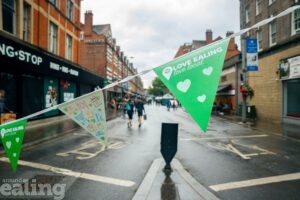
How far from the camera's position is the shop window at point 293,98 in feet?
63.1

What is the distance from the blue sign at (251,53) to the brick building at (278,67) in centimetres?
237

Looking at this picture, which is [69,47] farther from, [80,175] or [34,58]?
[80,175]

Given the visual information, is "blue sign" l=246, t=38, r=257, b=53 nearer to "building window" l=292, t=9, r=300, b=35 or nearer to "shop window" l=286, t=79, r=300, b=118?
"building window" l=292, t=9, r=300, b=35

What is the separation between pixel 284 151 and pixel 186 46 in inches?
3659

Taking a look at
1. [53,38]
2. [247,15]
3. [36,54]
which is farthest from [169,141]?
[247,15]

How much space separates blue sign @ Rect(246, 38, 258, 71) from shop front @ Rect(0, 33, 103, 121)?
12890mm

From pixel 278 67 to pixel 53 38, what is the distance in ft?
54.5

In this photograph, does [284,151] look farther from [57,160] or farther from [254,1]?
[254,1]

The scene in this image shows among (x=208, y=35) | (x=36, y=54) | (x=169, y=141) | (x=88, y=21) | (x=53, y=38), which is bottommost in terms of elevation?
(x=169, y=141)

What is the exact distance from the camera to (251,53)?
64.2ft

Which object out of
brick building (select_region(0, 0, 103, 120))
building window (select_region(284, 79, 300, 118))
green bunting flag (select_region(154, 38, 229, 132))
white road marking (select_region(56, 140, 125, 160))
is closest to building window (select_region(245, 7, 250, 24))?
building window (select_region(284, 79, 300, 118))

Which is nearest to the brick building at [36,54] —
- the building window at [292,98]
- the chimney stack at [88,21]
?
the building window at [292,98]

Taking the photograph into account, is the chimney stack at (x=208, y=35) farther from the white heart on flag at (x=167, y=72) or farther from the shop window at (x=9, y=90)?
the white heart on flag at (x=167, y=72)

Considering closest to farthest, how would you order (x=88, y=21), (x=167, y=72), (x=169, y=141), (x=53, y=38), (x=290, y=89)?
(x=167, y=72)
(x=169, y=141)
(x=290, y=89)
(x=53, y=38)
(x=88, y=21)
